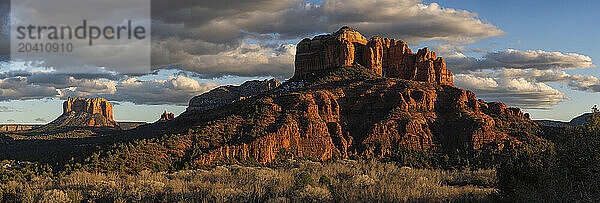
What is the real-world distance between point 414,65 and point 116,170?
104435mm

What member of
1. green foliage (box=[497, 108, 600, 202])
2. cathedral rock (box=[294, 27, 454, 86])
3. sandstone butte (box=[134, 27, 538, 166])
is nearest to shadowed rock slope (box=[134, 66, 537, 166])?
sandstone butte (box=[134, 27, 538, 166])

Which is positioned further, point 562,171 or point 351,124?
point 351,124

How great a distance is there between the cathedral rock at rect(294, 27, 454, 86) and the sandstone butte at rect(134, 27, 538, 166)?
796 inches

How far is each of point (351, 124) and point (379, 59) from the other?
4750 cm

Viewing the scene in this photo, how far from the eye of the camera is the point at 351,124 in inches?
3836

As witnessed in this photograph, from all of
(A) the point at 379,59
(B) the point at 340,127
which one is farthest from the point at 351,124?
(A) the point at 379,59

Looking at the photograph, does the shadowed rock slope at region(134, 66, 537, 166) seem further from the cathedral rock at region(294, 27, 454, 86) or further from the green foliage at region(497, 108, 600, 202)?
the green foliage at region(497, 108, 600, 202)

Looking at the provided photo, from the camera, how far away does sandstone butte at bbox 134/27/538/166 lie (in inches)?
3167

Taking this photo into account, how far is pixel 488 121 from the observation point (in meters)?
88.7

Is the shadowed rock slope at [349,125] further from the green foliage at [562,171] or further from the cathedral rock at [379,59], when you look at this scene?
the green foliage at [562,171]

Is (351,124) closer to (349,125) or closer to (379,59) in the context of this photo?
(349,125)

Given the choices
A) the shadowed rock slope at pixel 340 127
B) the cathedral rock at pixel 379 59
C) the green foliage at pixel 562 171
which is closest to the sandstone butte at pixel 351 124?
the shadowed rock slope at pixel 340 127

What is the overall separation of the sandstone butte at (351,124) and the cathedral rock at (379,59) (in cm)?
2023

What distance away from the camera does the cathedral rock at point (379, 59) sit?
13188cm
